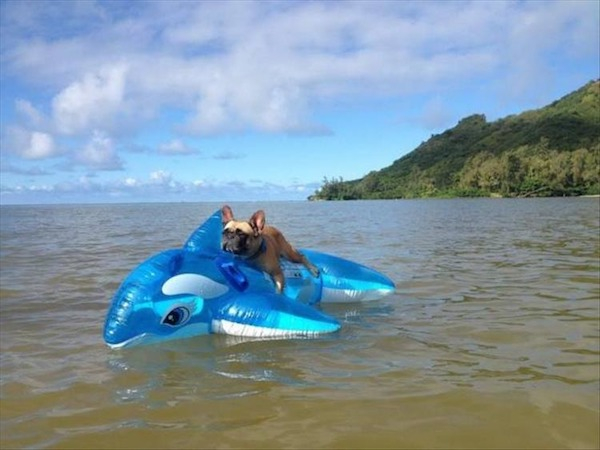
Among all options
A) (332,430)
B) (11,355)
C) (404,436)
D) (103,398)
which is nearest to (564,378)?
(404,436)

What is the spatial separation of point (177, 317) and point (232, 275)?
0.79 m

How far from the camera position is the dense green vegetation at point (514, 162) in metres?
94.9

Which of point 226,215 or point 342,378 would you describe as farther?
point 226,215

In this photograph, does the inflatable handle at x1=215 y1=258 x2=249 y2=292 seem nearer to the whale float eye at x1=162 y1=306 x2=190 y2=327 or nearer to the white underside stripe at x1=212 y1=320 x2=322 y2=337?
the white underside stripe at x1=212 y1=320 x2=322 y2=337

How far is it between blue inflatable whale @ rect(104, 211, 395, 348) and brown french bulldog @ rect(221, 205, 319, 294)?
0.36ft

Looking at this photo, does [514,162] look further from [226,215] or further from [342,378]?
[342,378]

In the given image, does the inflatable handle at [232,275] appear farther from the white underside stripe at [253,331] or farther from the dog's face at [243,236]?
the white underside stripe at [253,331]

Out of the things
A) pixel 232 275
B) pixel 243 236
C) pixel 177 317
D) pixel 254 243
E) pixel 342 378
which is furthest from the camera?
pixel 254 243

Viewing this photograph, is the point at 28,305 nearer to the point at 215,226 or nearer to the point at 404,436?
the point at 215,226

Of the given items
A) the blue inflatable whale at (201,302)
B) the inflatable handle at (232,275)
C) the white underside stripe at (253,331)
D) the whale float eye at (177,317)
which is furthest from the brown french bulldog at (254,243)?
the whale float eye at (177,317)

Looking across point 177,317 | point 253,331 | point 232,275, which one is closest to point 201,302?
point 177,317

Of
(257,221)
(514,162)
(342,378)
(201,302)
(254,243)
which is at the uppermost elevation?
(514,162)

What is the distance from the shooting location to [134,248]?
54.3 ft

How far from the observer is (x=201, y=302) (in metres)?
6.06
